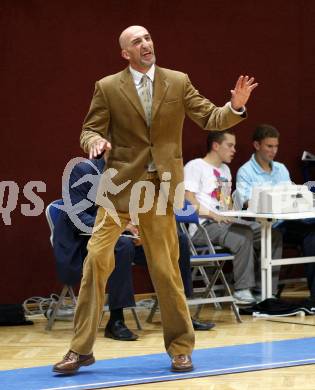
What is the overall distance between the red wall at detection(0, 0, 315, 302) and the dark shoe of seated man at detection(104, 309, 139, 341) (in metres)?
1.42

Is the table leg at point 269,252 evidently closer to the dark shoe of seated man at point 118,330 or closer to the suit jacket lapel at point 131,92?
the dark shoe of seated man at point 118,330

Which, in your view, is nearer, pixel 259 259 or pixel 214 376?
pixel 214 376

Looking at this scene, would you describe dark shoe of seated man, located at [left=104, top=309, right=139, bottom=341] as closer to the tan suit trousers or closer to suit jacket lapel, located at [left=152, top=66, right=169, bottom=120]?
the tan suit trousers

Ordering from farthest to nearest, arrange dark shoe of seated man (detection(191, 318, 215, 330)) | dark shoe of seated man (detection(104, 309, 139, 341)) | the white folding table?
1. the white folding table
2. dark shoe of seated man (detection(191, 318, 215, 330))
3. dark shoe of seated man (detection(104, 309, 139, 341))

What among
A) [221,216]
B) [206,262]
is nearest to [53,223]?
[206,262]

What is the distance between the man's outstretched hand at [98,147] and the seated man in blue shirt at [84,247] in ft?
5.86

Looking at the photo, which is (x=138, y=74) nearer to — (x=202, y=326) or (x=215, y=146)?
(x=202, y=326)

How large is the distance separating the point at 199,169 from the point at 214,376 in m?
3.13

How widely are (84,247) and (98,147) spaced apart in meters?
2.03

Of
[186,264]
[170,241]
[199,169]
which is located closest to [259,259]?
[199,169]

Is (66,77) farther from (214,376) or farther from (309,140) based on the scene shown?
(214,376)

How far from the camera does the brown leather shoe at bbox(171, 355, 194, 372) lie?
4.79m

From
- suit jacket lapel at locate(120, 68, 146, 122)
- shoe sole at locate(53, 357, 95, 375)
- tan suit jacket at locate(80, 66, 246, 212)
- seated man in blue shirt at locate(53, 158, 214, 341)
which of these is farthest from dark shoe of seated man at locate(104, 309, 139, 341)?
suit jacket lapel at locate(120, 68, 146, 122)

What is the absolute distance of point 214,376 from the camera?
4695mm
